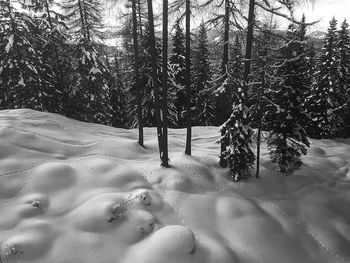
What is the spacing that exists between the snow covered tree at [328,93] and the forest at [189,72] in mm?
104

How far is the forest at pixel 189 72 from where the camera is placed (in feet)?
42.5

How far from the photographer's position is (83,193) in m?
10.4

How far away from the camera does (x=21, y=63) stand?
65.4ft

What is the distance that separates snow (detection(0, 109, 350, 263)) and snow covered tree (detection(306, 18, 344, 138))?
1290 centimetres

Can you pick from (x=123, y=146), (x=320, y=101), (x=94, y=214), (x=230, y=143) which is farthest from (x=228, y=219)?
(x=320, y=101)

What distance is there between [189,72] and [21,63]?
13.7 metres

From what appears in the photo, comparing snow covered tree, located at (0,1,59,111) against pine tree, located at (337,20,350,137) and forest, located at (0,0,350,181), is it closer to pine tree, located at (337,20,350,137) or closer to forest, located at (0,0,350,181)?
forest, located at (0,0,350,181)

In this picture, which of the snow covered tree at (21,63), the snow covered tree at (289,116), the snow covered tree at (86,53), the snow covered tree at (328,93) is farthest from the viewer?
the snow covered tree at (328,93)

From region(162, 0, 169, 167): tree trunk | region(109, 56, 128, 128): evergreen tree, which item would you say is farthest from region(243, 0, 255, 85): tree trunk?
region(109, 56, 128, 128): evergreen tree

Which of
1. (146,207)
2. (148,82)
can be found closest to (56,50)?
(148,82)

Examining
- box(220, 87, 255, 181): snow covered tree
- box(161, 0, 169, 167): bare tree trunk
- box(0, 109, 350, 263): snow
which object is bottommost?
box(0, 109, 350, 263): snow

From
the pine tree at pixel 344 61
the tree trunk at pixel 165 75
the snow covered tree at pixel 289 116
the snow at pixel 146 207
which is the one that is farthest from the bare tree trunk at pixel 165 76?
the pine tree at pixel 344 61

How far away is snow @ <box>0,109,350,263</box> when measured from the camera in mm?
8227

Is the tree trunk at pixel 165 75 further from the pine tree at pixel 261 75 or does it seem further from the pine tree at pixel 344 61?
Result: the pine tree at pixel 344 61
